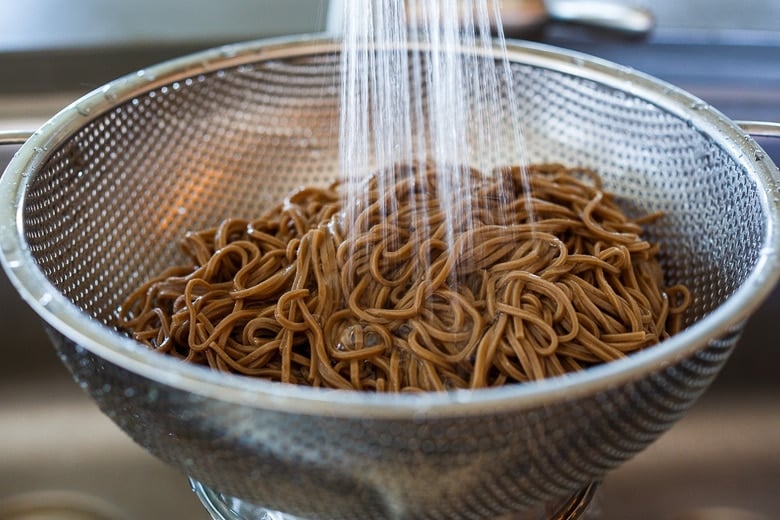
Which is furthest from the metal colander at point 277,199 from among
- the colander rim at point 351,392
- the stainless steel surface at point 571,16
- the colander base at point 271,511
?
the stainless steel surface at point 571,16

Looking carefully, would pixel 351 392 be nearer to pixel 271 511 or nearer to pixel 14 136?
pixel 271 511

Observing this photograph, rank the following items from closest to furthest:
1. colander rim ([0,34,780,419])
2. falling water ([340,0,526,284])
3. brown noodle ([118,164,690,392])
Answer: colander rim ([0,34,780,419]), brown noodle ([118,164,690,392]), falling water ([340,0,526,284])

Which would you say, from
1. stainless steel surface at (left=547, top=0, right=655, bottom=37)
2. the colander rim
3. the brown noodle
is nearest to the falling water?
the brown noodle

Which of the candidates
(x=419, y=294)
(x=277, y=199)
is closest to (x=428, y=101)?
(x=277, y=199)

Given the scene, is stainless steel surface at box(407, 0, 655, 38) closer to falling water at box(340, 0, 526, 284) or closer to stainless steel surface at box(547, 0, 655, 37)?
stainless steel surface at box(547, 0, 655, 37)

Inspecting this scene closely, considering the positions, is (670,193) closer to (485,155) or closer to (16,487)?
(485,155)
